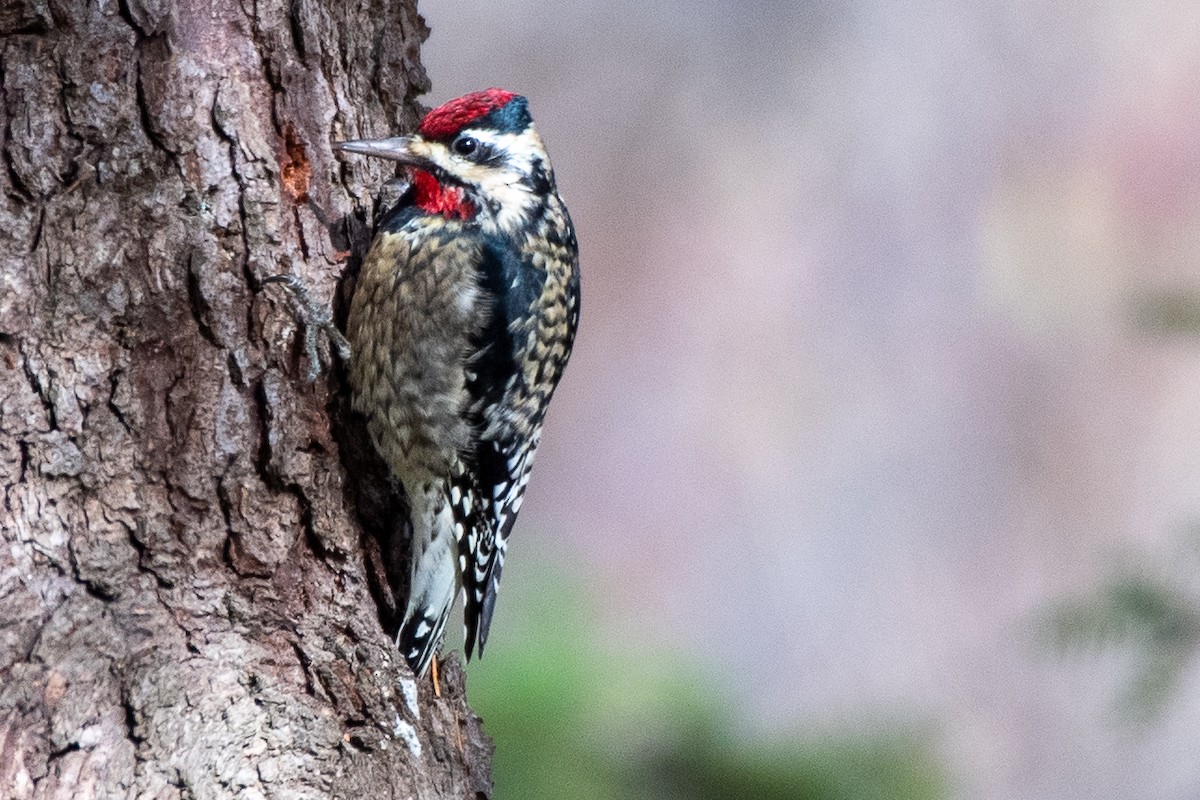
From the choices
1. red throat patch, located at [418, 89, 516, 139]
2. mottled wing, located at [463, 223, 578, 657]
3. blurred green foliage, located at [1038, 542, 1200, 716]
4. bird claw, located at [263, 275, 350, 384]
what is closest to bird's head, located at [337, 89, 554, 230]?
red throat patch, located at [418, 89, 516, 139]

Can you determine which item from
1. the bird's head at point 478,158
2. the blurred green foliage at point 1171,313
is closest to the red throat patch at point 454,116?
the bird's head at point 478,158

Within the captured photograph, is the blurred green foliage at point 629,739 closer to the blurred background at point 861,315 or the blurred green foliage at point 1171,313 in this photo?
the blurred green foliage at point 1171,313

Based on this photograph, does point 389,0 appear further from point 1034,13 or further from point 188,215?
point 1034,13

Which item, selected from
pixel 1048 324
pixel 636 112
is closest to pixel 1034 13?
pixel 1048 324

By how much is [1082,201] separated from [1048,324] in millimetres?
776

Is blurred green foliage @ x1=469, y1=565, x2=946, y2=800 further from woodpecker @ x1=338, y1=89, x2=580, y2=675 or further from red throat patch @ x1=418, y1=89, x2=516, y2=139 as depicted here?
red throat patch @ x1=418, y1=89, x2=516, y2=139

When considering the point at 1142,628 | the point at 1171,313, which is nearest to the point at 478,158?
the point at 1171,313

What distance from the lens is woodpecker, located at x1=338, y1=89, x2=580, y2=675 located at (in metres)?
3.19

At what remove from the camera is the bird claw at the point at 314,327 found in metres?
2.95

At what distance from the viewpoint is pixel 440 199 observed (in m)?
3.26

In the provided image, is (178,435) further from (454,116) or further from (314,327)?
(454,116)

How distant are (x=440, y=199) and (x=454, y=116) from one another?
0.64 feet

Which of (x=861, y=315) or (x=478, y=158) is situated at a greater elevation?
(x=861, y=315)

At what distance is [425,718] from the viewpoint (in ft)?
10.1
